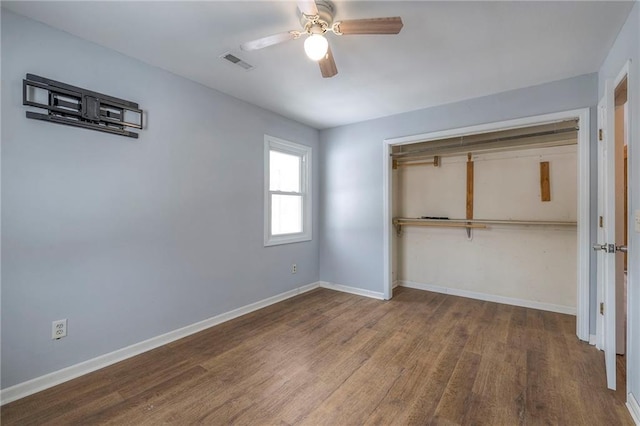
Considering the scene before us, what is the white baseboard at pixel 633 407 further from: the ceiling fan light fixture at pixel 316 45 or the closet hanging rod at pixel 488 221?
the ceiling fan light fixture at pixel 316 45

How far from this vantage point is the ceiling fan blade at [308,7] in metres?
1.53

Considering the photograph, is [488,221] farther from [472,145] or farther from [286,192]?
[286,192]

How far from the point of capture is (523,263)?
11.9ft

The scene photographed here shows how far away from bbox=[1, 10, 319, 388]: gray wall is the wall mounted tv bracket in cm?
6

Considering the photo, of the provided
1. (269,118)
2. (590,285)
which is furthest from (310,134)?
(590,285)

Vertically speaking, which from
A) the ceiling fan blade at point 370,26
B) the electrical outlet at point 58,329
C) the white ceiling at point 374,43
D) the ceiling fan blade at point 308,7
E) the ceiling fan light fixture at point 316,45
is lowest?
the electrical outlet at point 58,329

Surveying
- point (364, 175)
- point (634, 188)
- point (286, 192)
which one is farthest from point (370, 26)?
point (286, 192)

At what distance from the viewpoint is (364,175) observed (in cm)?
408

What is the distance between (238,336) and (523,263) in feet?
12.0

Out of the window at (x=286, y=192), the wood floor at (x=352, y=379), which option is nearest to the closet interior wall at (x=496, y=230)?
the wood floor at (x=352, y=379)

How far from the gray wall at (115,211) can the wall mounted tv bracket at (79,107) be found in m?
0.06

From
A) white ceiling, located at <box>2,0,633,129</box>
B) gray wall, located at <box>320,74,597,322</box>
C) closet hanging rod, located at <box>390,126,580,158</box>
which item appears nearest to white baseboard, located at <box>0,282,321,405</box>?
gray wall, located at <box>320,74,597,322</box>

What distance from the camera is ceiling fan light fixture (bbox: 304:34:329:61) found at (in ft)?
5.74

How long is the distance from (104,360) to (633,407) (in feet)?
12.0
